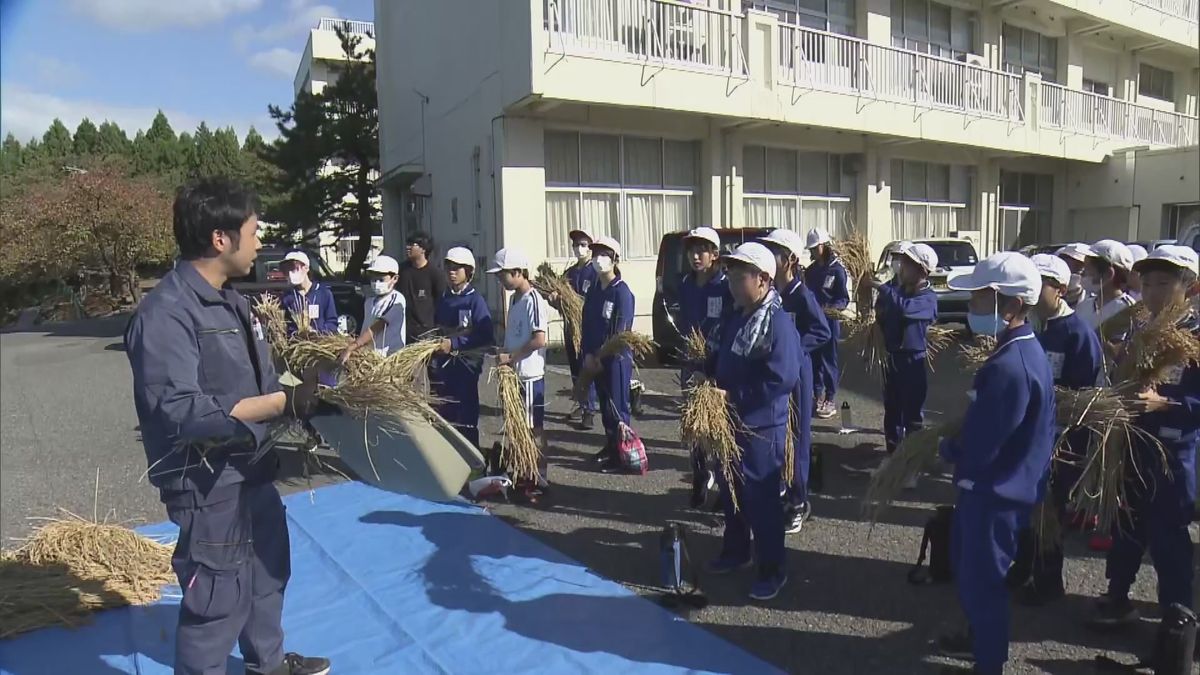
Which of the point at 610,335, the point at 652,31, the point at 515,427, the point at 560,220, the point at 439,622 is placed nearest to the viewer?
the point at 439,622

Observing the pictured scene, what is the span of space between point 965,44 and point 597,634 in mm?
19430

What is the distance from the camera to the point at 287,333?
15.8 ft

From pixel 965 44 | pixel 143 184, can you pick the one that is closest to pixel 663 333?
pixel 965 44

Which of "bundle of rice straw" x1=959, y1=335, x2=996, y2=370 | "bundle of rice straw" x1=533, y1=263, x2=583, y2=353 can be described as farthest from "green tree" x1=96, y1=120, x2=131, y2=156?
"bundle of rice straw" x1=959, y1=335, x2=996, y2=370

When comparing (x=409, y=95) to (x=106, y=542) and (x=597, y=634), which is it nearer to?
(x=106, y=542)

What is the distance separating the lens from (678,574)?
12.8 ft

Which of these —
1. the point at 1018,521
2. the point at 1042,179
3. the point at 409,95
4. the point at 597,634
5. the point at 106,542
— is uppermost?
the point at 409,95

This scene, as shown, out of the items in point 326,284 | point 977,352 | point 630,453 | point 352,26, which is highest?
point 352,26

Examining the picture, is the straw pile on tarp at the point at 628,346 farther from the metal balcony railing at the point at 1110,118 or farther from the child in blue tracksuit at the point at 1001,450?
the metal balcony railing at the point at 1110,118

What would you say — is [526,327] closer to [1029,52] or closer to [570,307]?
[570,307]

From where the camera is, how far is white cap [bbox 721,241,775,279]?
377 cm

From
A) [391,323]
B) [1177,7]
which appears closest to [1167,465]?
[391,323]

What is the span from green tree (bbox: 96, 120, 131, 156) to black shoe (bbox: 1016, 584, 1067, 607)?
37.1 meters

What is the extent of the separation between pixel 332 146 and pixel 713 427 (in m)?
19.2
